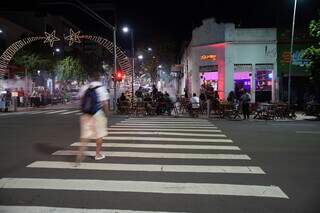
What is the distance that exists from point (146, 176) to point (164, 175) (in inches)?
14.0

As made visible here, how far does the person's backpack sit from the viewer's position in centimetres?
970

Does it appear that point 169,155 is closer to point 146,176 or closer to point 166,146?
point 166,146

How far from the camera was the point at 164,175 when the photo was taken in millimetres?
8727

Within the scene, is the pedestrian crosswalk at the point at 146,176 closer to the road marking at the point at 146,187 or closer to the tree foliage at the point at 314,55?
the road marking at the point at 146,187

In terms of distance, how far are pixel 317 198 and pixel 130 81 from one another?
3022 cm

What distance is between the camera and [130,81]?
3672 cm

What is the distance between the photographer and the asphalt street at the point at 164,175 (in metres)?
6.74

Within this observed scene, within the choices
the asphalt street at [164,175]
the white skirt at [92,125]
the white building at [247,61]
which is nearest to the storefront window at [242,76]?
the white building at [247,61]

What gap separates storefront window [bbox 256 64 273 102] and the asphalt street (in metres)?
18.7

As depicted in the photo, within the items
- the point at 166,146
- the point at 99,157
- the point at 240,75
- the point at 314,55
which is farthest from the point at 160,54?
the point at 99,157

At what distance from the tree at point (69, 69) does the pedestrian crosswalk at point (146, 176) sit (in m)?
46.4

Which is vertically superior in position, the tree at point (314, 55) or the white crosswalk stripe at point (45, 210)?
the tree at point (314, 55)

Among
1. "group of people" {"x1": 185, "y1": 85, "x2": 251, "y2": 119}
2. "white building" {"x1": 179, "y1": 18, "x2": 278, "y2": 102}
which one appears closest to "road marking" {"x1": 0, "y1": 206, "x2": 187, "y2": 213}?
"group of people" {"x1": 185, "y1": 85, "x2": 251, "y2": 119}

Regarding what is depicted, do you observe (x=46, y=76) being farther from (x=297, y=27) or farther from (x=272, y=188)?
(x=272, y=188)
